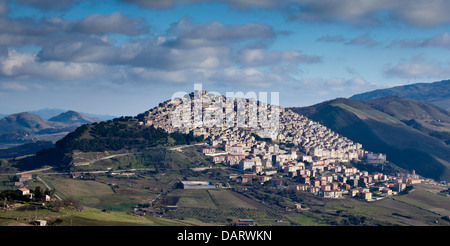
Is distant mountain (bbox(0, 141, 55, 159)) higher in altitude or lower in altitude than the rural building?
higher

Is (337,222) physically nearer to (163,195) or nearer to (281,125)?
(163,195)

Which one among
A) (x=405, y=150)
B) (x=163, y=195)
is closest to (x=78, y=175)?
(x=163, y=195)
